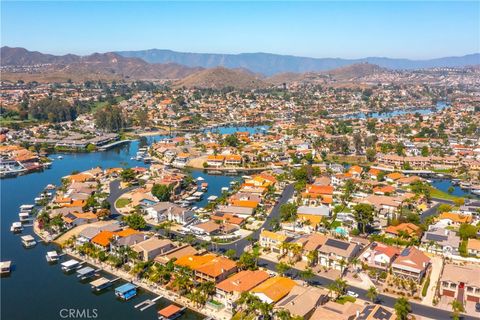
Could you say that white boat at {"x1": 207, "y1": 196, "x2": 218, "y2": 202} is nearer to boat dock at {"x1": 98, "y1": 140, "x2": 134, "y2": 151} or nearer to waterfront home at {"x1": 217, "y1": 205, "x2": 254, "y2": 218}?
waterfront home at {"x1": 217, "y1": 205, "x2": 254, "y2": 218}

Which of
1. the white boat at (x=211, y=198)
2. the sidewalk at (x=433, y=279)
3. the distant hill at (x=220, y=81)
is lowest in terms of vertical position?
the sidewalk at (x=433, y=279)

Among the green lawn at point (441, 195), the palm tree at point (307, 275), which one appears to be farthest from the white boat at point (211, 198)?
the green lawn at point (441, 195)

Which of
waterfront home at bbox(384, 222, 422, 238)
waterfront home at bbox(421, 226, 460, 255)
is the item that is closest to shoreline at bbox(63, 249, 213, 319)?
waterfront home at bbox(384, 222, 422, 238)

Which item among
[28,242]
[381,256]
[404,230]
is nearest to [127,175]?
[28,242]

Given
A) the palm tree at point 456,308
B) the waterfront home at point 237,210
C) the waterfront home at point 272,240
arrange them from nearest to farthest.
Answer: the palm tree at point 456,308 → the waterfront home at point 272,240 → the waterfront home at point 237,210

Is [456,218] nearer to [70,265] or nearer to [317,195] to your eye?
[317,195]

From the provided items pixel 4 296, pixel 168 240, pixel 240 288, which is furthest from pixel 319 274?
pixel 4 296

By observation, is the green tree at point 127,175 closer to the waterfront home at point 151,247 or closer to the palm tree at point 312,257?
the waterfront home at point 151,247
